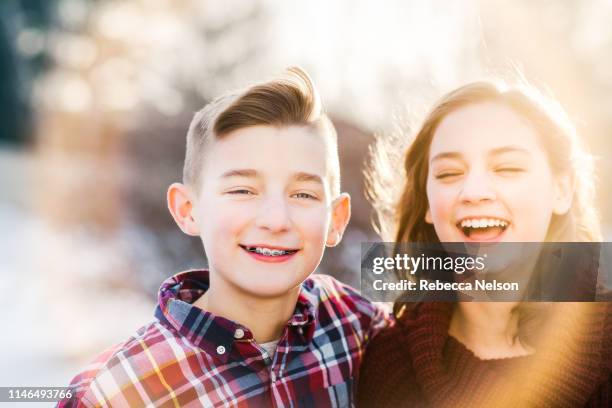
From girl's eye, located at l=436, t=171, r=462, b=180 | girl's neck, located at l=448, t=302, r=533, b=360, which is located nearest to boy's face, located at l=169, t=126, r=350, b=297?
girl's eye, located at l=436, t=171, r=462, b=180

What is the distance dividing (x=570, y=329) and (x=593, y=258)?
0.24 m

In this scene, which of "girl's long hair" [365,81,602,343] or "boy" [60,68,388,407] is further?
"girl's long hair" [365,81,602,343]

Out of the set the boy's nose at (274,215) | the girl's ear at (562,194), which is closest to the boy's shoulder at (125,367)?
the boy's nose at (274,215)

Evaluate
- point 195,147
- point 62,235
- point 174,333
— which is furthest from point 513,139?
point 62,235

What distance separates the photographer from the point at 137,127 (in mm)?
3133

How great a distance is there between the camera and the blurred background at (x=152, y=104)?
7.93 ft

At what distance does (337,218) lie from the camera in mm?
1392

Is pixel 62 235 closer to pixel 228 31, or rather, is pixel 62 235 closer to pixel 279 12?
pixel 228 31

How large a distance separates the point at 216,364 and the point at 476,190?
2.06 feet

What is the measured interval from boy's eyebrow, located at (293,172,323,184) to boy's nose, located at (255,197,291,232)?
55mm

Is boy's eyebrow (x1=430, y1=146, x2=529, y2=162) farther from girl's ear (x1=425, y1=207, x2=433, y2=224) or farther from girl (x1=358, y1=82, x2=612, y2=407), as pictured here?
girl's ear (x1=425, y1=207, x2=433, y2=224)

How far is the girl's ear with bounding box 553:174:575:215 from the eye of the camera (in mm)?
1381

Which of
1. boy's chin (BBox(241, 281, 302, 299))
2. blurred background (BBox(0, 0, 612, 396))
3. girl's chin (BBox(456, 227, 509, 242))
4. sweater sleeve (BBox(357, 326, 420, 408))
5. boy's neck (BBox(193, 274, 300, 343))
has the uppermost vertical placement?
blurred background (BBox(0, 0, 612, 396))

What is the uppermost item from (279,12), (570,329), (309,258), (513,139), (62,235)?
(279,12)
